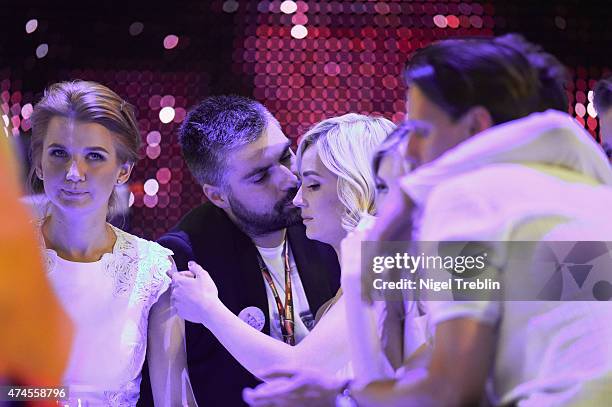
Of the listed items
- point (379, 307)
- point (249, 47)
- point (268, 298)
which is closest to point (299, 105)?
point (249, 47)

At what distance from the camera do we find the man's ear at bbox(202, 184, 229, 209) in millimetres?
2545

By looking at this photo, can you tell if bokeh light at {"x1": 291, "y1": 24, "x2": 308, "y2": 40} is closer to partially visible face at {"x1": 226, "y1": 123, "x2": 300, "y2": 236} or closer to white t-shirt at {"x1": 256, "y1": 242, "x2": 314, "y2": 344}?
partially visible face at {"x1": 226, "y1": 123, "x2": 300, "y2": 236}

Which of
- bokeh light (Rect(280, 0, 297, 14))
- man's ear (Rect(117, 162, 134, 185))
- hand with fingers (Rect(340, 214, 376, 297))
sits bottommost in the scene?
hand with fingers (Rect(340, 214, 376, 297))

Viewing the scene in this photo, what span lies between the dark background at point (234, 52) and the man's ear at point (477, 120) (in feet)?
2.40

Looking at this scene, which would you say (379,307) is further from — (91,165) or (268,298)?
(91,165)

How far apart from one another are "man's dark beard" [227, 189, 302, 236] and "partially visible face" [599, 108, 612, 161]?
3.18ft

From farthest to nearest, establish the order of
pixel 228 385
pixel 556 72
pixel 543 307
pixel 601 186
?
1. pixel 228 385
2. pixel 556 72
3. pixel 601 186
4. pixel 543 307

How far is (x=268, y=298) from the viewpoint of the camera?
8.13ft

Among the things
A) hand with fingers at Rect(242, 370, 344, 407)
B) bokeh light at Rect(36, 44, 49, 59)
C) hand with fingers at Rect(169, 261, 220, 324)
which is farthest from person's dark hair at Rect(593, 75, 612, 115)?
bokeh light at Rect(36, 44, 49, 59)

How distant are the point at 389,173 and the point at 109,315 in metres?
1.03

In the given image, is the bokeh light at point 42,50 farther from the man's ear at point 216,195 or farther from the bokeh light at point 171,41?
the man's ear at point 216,195

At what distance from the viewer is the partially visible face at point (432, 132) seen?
180 centimetres

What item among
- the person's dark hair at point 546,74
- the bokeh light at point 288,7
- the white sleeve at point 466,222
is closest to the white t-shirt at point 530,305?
the white sleeve at point 466,222

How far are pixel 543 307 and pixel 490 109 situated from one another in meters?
0.48
